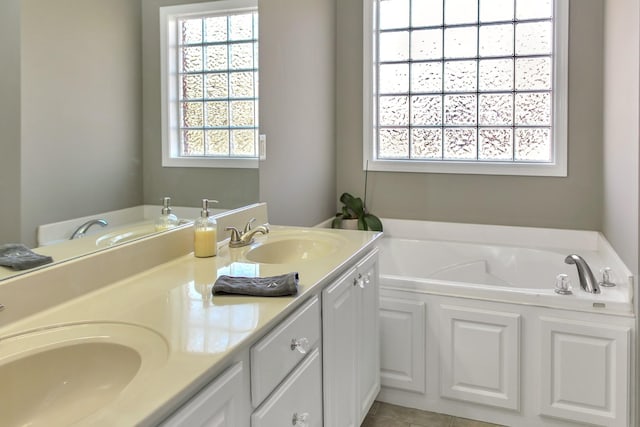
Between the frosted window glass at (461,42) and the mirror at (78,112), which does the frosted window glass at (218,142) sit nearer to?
the mirror at (78,112)

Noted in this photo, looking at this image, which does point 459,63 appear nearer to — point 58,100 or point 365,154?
point 365,154

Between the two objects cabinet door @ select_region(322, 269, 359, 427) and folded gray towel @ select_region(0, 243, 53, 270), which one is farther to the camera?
cabinet door @ select_region(322, 269, 359, 427)

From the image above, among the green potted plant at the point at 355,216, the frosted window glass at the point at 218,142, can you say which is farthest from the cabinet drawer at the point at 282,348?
the green potted plant at the point at 355,216

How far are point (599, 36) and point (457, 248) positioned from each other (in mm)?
1522

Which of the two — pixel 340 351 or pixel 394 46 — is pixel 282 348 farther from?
pixel 394 46

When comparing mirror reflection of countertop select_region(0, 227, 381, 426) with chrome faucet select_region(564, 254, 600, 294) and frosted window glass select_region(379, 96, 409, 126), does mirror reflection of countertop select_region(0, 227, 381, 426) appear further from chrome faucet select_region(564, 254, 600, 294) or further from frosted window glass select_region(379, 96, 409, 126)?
frosted window glass select_region(379, 96, 409, 126)

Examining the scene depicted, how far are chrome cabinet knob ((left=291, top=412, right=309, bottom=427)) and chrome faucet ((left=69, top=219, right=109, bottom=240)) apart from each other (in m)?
0.78

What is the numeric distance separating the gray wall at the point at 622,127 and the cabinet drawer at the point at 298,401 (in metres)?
1.50

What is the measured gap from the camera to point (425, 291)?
2.66 meters

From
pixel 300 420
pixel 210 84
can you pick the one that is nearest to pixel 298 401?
pixel 300 420

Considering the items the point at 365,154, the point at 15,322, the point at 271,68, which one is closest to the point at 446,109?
the point at 365,154

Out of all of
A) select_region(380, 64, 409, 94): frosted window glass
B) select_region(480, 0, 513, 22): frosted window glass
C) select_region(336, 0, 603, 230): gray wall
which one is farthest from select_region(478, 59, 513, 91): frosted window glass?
select_region(380, 64, 409, 94): frosted window glass

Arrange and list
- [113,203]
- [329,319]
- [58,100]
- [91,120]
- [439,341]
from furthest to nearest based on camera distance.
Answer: [439,341], [329,319], [113,203], [91,120], [58,100]

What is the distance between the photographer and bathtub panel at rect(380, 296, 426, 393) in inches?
106
